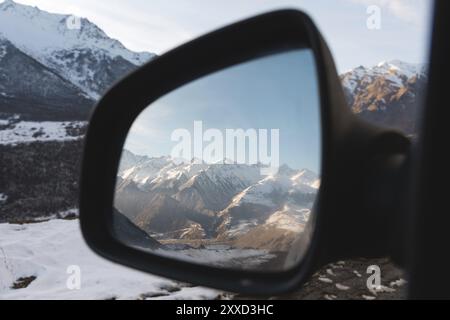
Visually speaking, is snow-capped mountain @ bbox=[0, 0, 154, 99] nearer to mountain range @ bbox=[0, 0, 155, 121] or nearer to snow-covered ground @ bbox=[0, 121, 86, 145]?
mountain range @ bbox=[0, 0, 155, 121]

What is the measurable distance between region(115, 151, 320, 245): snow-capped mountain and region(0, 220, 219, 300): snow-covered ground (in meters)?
4.30

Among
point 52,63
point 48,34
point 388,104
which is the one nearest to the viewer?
point 388,104

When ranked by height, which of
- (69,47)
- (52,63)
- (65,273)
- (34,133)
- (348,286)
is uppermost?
(69,47)

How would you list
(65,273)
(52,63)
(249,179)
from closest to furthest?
(249,179) < (65,273) < (52,63)

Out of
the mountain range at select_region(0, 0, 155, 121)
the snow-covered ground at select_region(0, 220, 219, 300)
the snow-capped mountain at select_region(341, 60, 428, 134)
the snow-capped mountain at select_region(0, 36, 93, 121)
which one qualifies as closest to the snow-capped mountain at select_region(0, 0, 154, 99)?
the mountain range at select_region(0, 0, 155, 121)

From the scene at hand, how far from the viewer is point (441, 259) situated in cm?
63

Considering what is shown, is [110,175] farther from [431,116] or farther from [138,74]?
[431,116]

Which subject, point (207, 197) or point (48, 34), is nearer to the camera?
point (207, 197)

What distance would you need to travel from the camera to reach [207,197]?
1438 mm

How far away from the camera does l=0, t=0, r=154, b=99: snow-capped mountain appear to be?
102000mm

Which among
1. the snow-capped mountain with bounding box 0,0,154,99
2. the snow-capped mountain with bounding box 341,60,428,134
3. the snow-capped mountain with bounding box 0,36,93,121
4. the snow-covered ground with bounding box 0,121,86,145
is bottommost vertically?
the snow-covered ground with bounding box 0,121,86,145

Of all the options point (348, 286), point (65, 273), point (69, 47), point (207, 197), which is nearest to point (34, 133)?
point (65, 273)

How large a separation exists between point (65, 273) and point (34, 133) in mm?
31861

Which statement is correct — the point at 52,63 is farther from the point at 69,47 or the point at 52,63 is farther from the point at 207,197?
the point at 207,197
